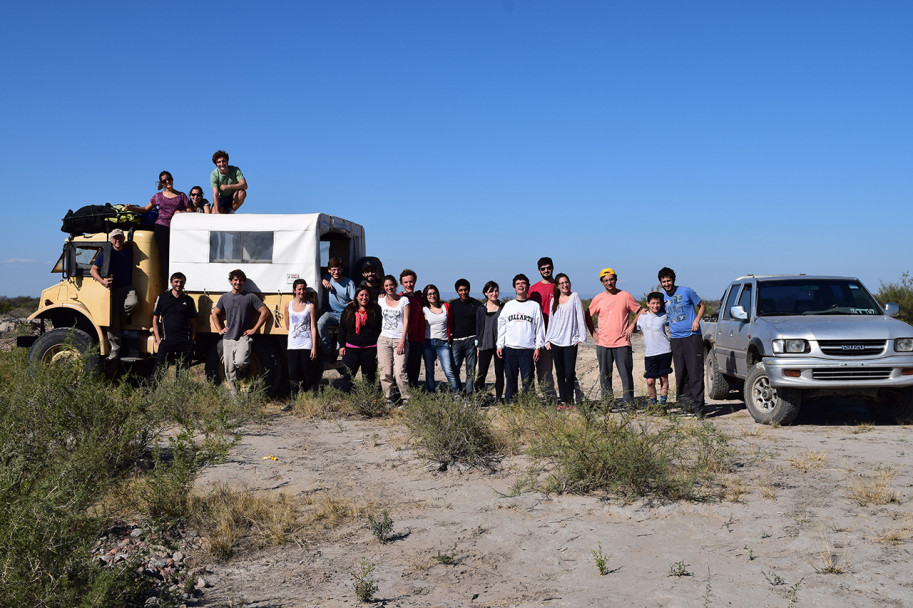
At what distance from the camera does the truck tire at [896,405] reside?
30.7ft

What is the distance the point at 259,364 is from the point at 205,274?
1459mm

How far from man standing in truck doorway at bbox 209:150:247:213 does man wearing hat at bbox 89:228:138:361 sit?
4.49 feet

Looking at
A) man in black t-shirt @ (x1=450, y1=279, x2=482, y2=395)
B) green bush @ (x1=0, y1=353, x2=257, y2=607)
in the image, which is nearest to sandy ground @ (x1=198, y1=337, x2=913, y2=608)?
green bush @ (x1=0, y1=353, x2=257, y2=607)

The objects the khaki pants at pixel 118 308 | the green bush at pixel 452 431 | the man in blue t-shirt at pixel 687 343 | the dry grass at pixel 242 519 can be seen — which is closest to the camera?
the dry grass at pixel 242 519

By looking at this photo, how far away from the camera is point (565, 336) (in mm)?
9445

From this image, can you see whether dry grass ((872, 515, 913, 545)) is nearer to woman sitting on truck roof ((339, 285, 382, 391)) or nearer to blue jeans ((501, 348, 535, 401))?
blue jeans ((501, 348, 535, 401))

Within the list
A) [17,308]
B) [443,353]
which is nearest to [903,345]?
[443,353]

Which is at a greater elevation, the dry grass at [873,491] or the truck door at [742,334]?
the truck door at [742,334]

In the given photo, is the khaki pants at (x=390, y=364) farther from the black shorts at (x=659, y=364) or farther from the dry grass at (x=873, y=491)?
the dry grass at (x=873, y=491)

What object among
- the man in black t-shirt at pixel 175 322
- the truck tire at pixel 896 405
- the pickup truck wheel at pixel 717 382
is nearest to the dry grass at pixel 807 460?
the truck tire at pixel 896 405

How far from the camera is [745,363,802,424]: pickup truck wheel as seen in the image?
29.9ft

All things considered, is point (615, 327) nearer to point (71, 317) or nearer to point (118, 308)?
point (118, 308)

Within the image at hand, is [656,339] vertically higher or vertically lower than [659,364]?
higher

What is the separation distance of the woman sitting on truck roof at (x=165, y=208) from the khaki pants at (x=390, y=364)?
3.58 m
